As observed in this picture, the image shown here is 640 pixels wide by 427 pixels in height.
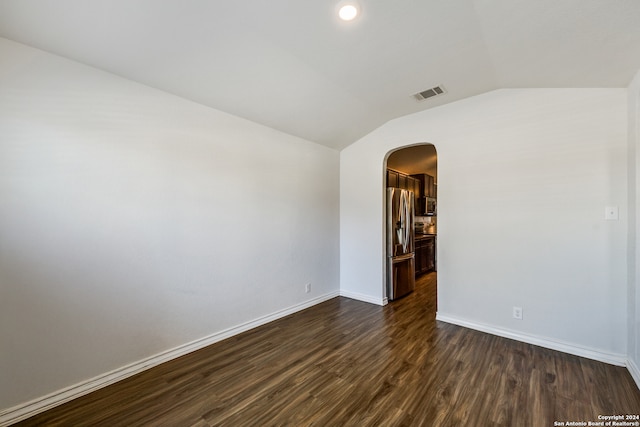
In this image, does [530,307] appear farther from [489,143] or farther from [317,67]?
[317,67]

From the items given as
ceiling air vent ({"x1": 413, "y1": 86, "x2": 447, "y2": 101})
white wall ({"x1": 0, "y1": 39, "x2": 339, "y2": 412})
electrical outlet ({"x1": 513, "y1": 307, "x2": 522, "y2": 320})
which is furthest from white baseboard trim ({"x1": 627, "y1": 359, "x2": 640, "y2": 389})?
white wall ({"x1": 0, "y1": 39, "x2": 339, "y2": 412})

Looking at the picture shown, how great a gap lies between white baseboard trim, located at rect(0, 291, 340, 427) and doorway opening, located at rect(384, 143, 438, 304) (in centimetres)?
236

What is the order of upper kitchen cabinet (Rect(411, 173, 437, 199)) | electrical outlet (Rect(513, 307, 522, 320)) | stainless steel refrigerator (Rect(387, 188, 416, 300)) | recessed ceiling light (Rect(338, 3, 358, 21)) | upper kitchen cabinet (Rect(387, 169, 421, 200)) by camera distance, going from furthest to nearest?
upper kitchen cabinet (Rect(411, 173, 437, 199))
upper kitchen cabinet (Rect(387, 169, 421, 200))
stainless steel refrigerator (Rect(387, 188, 416, 300))
electrical outlet (Rect(513, 307, 522, 320))
recessed ceiling light (Rect(338, 3, 358, 21))

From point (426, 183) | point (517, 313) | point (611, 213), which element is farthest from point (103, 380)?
point (426, 183)

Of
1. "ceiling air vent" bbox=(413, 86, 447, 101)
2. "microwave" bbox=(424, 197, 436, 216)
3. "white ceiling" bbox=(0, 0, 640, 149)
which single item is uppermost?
"ceiling air vent" bbox=(413, 86, 447, 101)

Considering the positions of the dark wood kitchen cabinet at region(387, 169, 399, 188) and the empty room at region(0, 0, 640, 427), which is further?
the dark wood kitchen cabinet at region(387, 169, 399, 188)

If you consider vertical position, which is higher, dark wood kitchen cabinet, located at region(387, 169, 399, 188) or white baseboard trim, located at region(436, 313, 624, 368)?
dark wood kitchen cabinet, located at region(387, 169, 399, 188)

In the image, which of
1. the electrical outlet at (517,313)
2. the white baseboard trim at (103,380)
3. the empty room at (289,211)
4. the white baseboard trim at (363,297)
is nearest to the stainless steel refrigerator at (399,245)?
the white baseboard trim at (363,297)

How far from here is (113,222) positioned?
219 cm

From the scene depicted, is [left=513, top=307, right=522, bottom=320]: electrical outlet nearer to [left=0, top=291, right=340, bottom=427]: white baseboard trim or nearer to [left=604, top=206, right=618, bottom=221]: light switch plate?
[left=604, top=206, right=618, bottom=221]: light switch plate

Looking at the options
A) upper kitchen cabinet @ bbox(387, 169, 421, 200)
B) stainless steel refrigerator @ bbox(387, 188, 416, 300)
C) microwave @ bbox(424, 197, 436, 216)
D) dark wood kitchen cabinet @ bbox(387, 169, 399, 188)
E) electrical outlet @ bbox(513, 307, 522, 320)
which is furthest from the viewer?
microwave @ bbox(424, 197, 436, 216)

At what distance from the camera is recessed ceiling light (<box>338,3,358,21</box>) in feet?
6.05

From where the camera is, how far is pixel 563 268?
8.79 feet

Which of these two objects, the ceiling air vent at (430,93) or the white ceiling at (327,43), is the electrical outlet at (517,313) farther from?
the ceiling air vent at (430,93)
